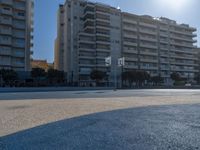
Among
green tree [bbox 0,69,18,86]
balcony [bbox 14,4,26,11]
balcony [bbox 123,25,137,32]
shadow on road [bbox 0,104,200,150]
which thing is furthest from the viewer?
balcony [bbox 123,25,137,32]

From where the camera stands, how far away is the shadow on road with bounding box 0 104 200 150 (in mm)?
6090

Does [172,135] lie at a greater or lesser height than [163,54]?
lesser

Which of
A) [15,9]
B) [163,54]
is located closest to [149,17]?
[163,54]

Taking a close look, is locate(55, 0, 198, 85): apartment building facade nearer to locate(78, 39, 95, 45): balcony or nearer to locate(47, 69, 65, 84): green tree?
locate(78, 39, 95, 45): balcony

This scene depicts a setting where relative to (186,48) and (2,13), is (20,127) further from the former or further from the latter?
(186,48)

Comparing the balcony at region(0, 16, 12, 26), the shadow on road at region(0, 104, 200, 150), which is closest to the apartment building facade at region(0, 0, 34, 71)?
the balcony at region(0, 16, 12, 26)

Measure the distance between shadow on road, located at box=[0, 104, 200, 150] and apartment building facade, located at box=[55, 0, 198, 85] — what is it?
75.0 metres

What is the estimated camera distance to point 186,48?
11250 cm

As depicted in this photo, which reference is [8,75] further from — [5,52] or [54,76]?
[54,76]

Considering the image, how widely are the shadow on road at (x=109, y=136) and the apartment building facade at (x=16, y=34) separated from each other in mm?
66834

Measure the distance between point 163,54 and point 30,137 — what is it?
3984 inches

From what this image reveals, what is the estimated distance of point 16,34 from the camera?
250 ft

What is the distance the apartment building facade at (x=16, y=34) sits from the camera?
72.4 metres

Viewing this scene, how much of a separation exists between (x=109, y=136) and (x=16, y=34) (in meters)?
74.0
